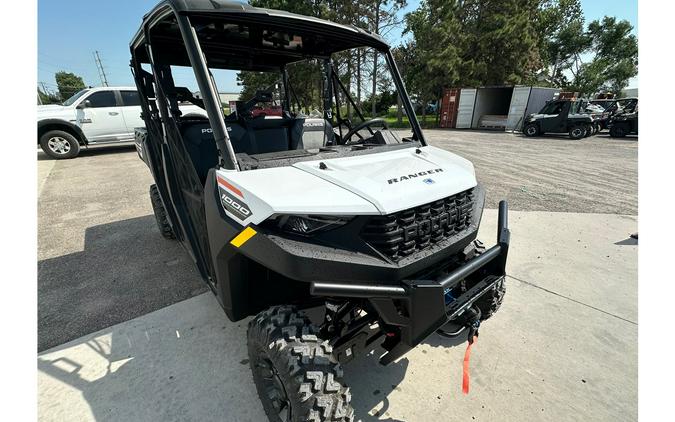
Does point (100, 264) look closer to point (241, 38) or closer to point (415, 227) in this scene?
point (241, 38)

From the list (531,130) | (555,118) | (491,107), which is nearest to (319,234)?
(555,118)

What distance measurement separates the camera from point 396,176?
5.20 feet

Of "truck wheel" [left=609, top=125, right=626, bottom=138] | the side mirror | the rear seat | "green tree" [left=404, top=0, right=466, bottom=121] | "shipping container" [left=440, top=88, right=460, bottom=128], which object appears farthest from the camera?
"shipping container" [left=440, top=88, right=460, bottom=128]

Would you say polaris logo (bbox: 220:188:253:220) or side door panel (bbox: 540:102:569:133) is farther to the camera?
side door panel (bbox: 540:102:569:133)

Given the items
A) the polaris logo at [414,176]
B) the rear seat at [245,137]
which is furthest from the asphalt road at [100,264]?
the polaris logo at [414,176]

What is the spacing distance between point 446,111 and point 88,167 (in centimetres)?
2048

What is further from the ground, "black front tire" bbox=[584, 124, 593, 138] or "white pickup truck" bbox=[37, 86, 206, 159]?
"white pickup truck" bbox=[37, 86, 206, 159]

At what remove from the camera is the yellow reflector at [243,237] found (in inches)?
54.0

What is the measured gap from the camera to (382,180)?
151 cm

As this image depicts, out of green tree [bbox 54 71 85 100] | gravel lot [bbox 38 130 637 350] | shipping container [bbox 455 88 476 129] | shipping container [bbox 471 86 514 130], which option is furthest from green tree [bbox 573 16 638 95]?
green tree [bbox 54 71 85 100]

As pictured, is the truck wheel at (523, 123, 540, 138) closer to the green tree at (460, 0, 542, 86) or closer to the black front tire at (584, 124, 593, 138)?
the black front tire at (584, 124, 593, 138)

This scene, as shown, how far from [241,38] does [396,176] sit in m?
1.85

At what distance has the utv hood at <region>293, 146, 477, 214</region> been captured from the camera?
1394 millimetres

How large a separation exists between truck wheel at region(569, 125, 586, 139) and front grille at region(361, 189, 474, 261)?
16.8m
